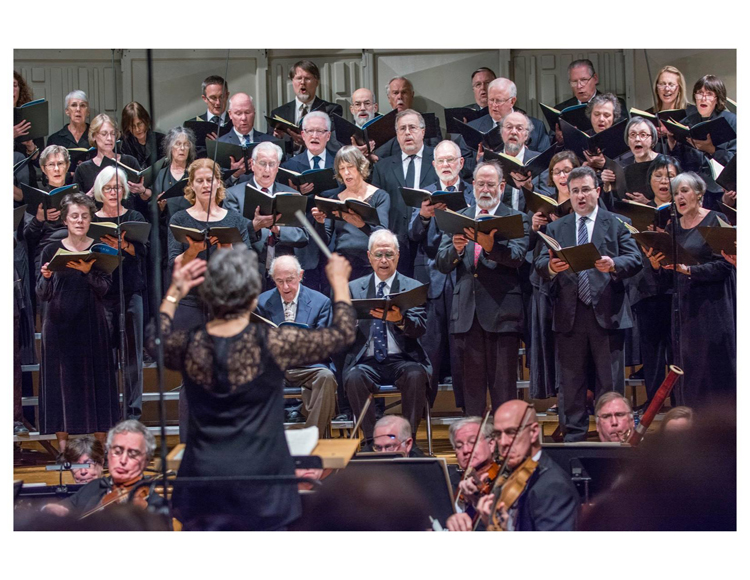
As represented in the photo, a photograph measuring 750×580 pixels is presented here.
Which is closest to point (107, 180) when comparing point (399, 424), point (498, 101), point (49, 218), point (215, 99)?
point (49, 218)

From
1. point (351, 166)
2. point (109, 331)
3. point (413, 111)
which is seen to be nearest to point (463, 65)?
point (413, 111)

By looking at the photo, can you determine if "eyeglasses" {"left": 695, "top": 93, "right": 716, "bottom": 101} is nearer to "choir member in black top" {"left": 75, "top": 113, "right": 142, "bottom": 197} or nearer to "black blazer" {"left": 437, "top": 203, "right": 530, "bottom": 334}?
"black blazer" {"left": 437, "top": 203, "right": 530, "bottom": 334}

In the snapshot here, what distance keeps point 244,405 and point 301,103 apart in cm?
165

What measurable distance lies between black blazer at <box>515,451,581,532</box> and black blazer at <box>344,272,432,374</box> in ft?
2.65

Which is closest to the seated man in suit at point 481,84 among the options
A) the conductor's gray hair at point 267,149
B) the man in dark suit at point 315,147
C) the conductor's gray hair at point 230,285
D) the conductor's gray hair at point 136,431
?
the man in dark suit at point 315,147

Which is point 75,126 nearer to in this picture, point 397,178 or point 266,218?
point 266,218

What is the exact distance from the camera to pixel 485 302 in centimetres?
519

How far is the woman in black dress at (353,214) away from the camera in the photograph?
518 cm

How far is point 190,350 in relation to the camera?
4602mm

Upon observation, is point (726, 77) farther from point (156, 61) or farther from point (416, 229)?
point (156, 61)

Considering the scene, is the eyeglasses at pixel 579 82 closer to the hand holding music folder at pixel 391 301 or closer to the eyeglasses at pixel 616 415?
the hand holding music folder at pixel 391 301

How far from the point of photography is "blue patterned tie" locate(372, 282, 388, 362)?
5.13 meters

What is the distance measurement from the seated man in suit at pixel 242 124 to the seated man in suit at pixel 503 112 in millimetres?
1071

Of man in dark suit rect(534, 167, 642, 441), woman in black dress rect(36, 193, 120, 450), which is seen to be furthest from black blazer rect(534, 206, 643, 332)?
woman in black dress rect(36, 193, 120, 450)
